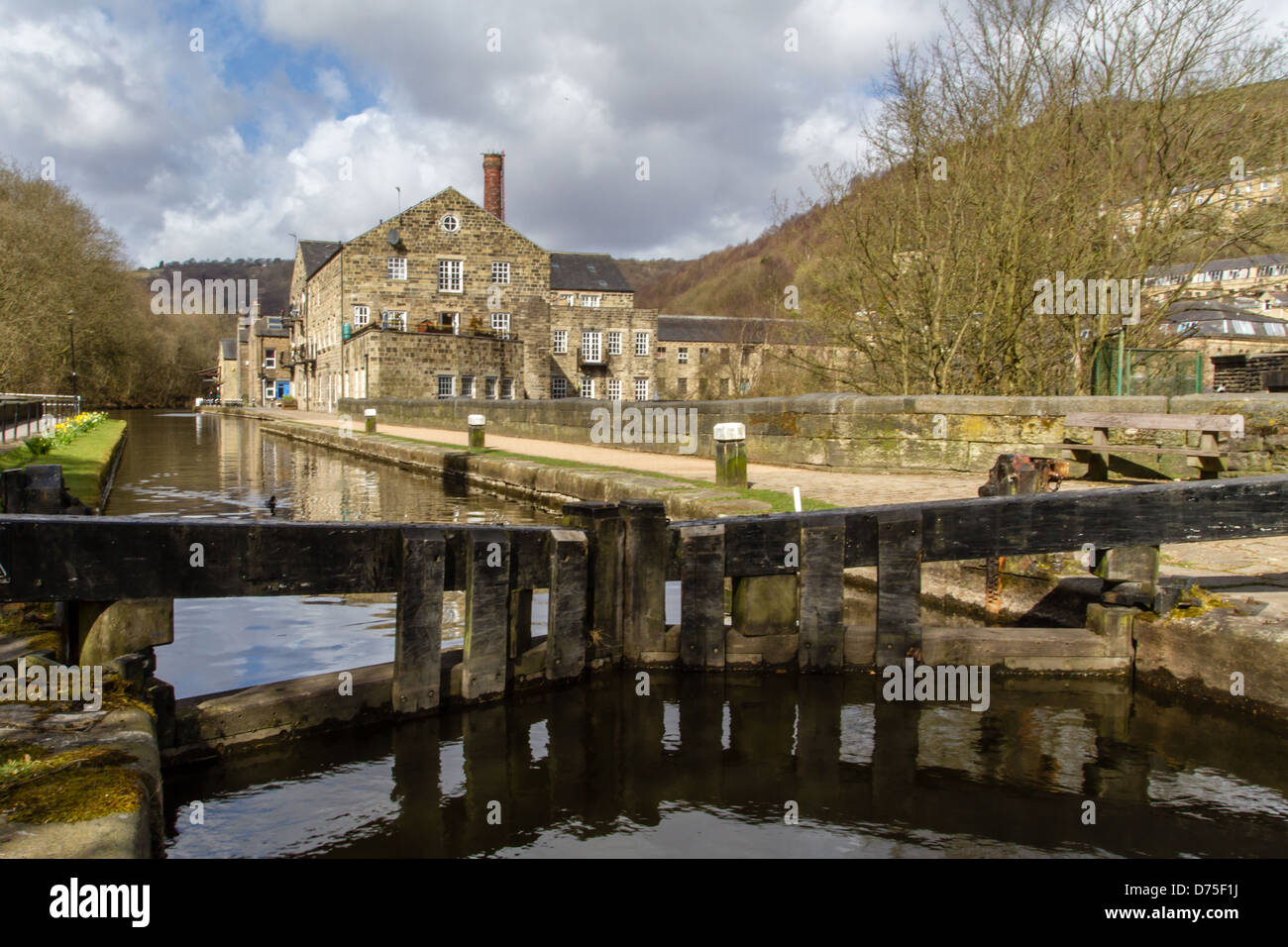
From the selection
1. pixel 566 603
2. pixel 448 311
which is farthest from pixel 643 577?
pixel 448 311

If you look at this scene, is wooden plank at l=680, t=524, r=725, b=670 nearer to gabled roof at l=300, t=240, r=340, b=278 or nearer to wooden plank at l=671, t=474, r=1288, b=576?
wooden plank at l=671, t=474, r=1288, b=576

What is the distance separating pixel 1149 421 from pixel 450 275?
4366cm

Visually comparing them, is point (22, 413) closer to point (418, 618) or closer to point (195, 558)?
point (195, 558)

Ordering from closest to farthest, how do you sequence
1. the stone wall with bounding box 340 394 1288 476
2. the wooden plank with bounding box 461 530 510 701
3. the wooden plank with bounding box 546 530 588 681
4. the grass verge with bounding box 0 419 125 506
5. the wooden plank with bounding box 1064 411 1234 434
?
the wooden plank with bounding box 461 530 510 701 → the wooden plank with bounding box 546 530 588 681 → the wooden plank with bounding box 1064 411 1234 434 → the stone wall with bounding box 340 394 1288 476 → the grass verge with bounding box 0 419 125 506

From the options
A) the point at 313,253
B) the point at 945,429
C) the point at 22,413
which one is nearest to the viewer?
the point at 945,429

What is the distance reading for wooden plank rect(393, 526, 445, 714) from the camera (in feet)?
16.5

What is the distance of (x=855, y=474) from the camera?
39.4 feet

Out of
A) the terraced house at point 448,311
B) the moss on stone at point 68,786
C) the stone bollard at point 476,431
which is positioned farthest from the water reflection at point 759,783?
the terraced house at point 448,311

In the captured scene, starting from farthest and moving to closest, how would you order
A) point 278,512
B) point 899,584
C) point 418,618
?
point 278,512, point 899,584, point 418,618

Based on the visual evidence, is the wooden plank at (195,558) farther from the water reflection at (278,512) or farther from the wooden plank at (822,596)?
the wooden plank at (822,596)

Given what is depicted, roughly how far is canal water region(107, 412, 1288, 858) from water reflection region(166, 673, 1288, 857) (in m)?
0.01

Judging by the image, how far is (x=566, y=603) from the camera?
5.74 metres

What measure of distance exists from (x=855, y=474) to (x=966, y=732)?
7005 mm

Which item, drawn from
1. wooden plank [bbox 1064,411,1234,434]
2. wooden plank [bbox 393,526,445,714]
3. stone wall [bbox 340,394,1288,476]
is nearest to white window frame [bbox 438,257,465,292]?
stone wall [bbox 340,394,1288,476]
